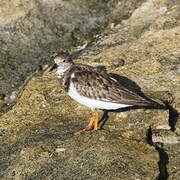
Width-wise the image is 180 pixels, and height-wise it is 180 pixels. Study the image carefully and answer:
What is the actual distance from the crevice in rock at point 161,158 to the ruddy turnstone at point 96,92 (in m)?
0.64

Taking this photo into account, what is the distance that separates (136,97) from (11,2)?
6565 mm

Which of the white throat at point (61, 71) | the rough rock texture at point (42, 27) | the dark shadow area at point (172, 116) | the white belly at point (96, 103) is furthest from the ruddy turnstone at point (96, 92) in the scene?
the rough rock texture at point (42, 27)

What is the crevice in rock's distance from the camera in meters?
8.30

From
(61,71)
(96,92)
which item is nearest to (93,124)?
(96,92)

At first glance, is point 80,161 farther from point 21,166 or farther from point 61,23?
point 61,23

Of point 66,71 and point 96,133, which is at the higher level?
point 66,71

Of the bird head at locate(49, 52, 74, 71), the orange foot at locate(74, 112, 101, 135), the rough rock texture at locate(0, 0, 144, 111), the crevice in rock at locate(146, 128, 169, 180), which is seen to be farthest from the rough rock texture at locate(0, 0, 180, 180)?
the bird head at locate(49, 52, 74, 71)

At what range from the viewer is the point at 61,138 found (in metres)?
9.44

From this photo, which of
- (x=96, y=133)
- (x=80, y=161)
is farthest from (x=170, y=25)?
(x=80, y=161)

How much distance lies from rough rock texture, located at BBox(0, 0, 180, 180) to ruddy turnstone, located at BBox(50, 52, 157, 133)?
48 cm

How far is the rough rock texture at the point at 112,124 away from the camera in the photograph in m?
8.51

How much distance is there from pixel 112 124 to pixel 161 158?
1.50m

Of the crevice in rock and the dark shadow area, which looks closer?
the crevice in rock

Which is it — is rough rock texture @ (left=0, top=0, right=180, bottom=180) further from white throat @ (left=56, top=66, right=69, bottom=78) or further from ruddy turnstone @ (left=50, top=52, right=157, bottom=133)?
white throat @ (left=56, top=66, right=69, bottom=78)
